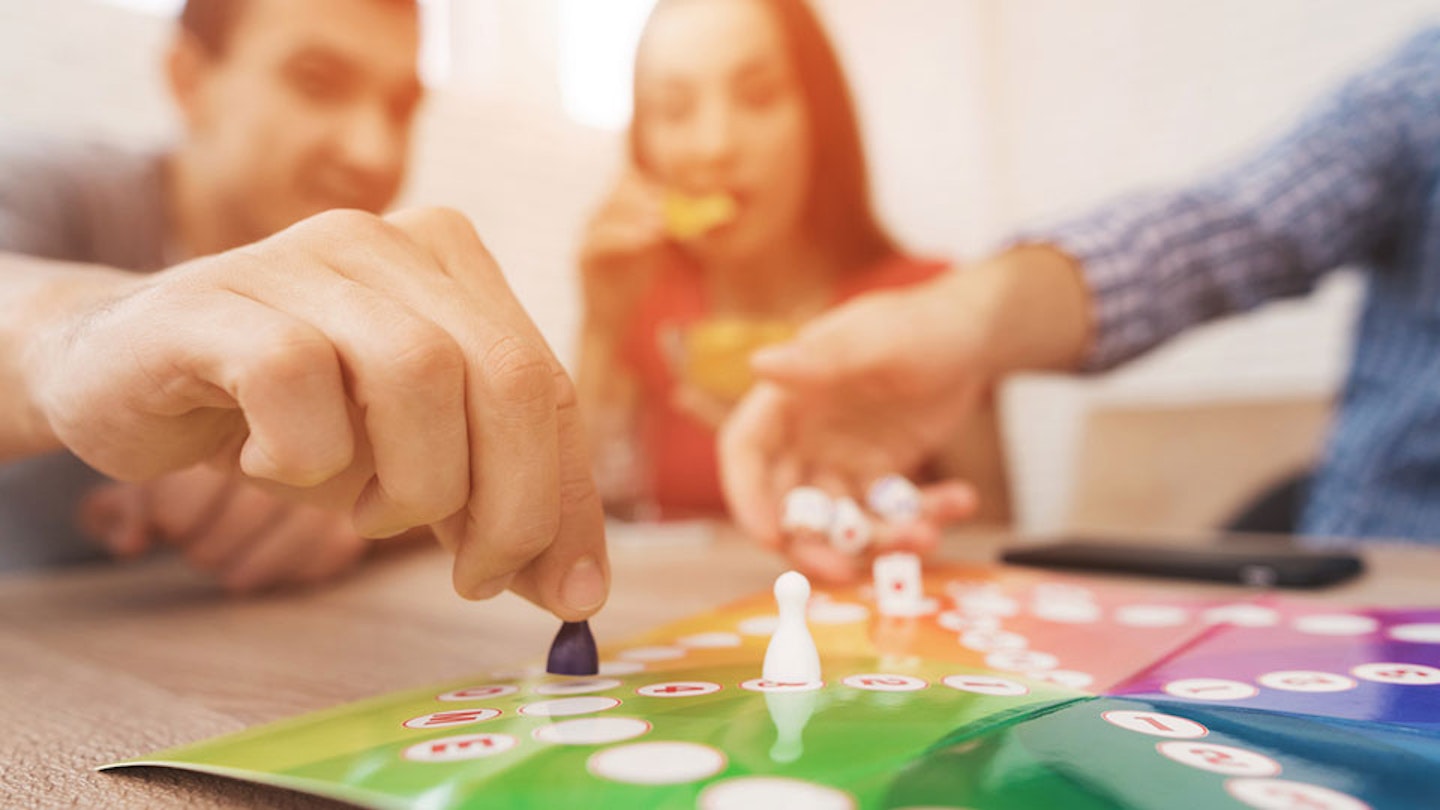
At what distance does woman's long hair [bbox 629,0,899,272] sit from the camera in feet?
4.81

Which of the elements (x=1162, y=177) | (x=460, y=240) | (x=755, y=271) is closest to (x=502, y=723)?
(x=460, y=240)

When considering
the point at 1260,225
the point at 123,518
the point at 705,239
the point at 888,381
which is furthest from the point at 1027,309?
the point at 123,518

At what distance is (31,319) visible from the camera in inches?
16.7

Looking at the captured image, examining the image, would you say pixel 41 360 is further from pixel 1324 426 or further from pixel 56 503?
pixel 1324 426

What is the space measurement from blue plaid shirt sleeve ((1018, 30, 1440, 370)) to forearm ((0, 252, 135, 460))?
2.79 feet

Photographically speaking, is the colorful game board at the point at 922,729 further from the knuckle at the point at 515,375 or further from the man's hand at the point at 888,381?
the man's hand at the point at 888,381

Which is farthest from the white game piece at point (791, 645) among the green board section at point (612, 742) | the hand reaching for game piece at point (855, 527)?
the hand reaching for game piece at point (855, 527)

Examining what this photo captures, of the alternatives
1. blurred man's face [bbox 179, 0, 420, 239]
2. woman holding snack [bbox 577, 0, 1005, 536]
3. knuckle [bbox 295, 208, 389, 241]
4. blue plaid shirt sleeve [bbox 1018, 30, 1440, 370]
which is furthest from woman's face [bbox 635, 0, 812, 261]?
knuckle [bbox 295, 208, 389, 241]

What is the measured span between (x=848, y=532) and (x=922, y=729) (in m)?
0.34

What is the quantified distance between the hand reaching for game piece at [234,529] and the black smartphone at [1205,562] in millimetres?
565

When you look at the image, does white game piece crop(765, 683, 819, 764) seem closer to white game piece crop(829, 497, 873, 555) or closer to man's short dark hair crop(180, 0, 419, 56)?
white game piece crop(829, 497, 873, 555)

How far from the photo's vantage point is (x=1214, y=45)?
1.67m

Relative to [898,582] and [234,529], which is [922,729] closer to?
[898,582]

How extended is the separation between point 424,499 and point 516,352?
62 mm
